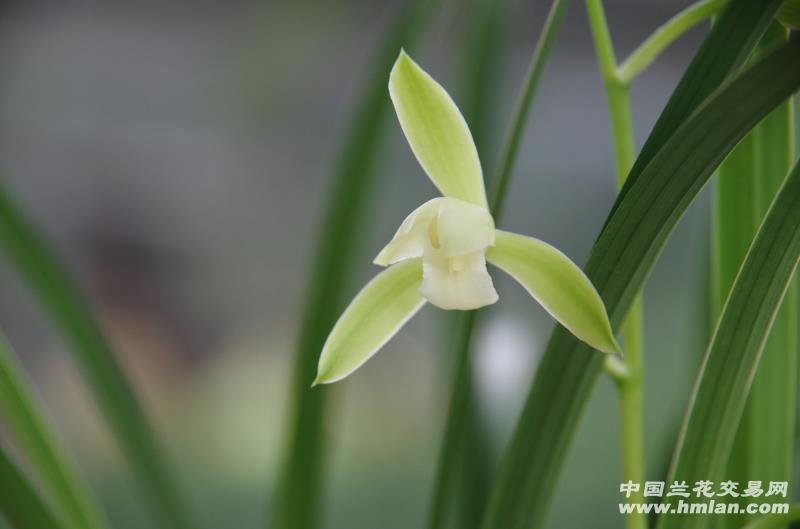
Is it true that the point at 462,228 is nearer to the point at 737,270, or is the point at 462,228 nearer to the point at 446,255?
the point at 446,255

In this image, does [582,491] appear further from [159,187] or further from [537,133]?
[159,187]

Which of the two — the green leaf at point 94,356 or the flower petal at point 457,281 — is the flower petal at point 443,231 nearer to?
the flower petal at point 457,281

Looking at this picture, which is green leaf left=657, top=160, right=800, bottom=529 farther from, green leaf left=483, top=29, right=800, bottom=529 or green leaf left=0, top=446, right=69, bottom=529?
green leaf left=0, top=446, right=69, bottom=529

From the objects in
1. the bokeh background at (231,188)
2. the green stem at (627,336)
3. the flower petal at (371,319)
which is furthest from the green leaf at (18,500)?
the bokeh background at (231,188)

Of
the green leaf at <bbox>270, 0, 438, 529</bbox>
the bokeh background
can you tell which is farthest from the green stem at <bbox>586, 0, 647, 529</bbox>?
the bokeh background

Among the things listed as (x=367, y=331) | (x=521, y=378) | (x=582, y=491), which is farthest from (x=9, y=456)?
(x=582, y=491)

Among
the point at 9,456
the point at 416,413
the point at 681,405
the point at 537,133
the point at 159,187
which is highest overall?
the point at 537,133
